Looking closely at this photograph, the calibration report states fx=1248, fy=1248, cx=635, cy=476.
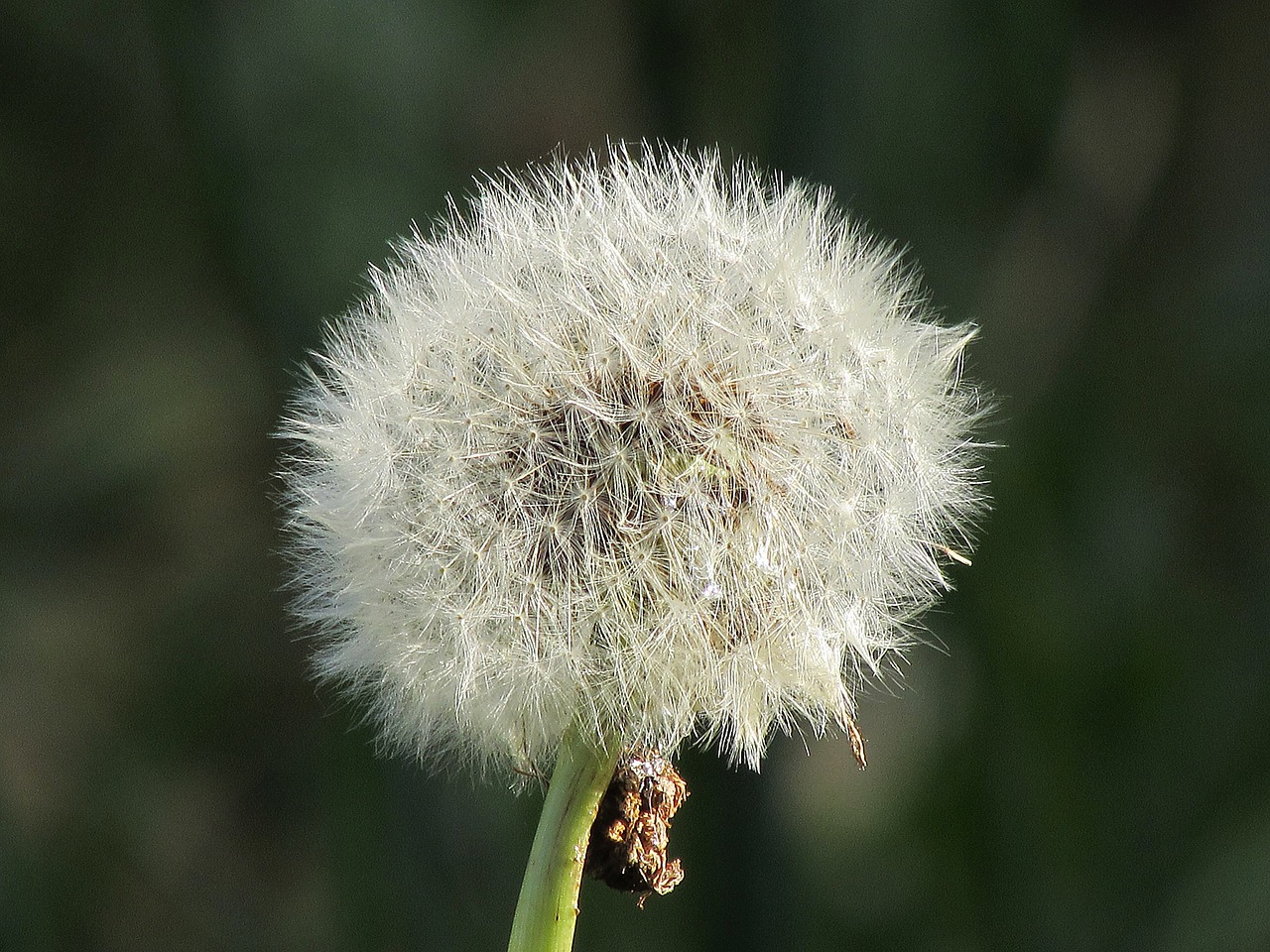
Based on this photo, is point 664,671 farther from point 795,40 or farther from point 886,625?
point 795,40

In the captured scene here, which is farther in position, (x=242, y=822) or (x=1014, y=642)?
(x=242, y=822)

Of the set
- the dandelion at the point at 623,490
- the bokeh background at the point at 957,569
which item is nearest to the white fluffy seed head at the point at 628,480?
the dandelion at the point at 623,490

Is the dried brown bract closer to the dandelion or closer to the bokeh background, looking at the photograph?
the dandelion

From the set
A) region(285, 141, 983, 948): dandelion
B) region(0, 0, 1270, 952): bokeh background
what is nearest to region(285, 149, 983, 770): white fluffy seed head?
region(285, 141, 983, 948): dandelion

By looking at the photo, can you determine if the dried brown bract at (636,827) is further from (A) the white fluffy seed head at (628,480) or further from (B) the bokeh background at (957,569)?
(B) the bokeh background at (957,569)

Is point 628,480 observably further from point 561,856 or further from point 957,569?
point 957,569

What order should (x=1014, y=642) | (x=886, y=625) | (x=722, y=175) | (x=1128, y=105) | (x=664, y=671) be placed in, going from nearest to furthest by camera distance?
(x=664, y=671) → (x=886, y=625) → (x=722, y=175) → (x=1014, y=642) → (x=1128, y=105)

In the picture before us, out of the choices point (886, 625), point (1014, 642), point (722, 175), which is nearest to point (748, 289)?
point (722, 175)
